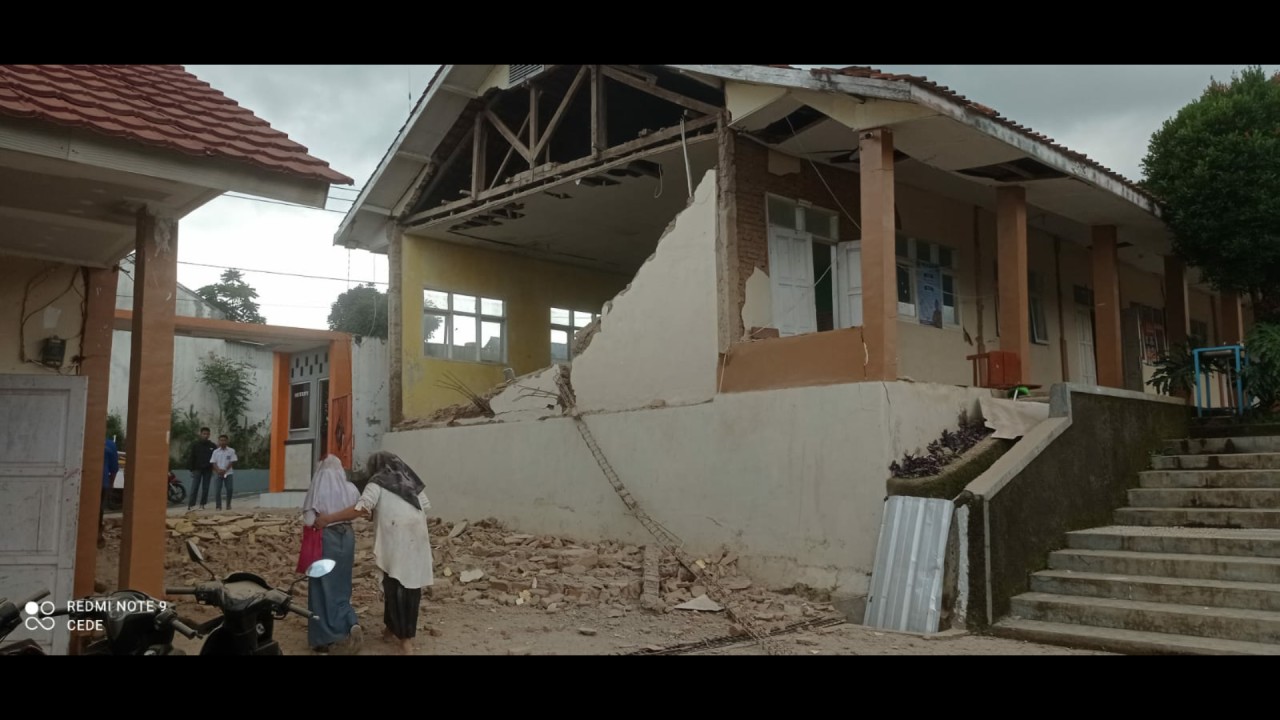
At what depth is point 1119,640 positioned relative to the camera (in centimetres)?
709

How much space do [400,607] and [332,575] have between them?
1.78 ft

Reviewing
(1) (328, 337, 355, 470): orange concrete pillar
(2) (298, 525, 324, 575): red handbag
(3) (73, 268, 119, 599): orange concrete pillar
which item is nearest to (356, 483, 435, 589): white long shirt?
(2) (298, 525, 324, 575): red handbag

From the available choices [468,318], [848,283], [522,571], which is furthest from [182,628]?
[468,318]

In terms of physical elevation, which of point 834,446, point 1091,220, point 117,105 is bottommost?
point 834,446

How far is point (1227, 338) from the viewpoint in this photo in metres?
14.4

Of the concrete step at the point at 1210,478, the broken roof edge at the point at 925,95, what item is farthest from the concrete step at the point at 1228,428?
the broken roof edge at the point at 925,95

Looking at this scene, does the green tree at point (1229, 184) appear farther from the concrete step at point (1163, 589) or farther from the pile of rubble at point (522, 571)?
the pile of rubble at point (522, 571)

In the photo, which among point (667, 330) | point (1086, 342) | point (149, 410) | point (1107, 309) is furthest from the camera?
point (1086, 342)

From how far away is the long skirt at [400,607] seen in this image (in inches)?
269

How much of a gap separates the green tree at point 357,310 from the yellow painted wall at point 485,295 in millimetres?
16900

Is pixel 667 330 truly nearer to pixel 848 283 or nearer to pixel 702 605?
pixel 848 283

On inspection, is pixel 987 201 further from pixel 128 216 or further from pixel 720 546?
pixel 128 216

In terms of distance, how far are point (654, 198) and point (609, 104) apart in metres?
1.47

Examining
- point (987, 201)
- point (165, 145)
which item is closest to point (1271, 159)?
point (987, 201)
